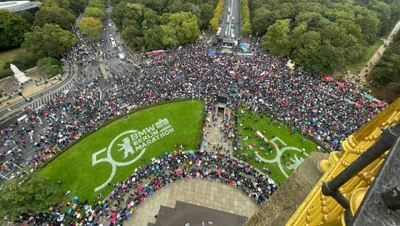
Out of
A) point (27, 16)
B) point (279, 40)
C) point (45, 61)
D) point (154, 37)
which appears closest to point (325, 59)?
point (279, 40)

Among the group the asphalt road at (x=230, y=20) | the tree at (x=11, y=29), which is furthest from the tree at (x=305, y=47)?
the tree at (x=11, y=29)

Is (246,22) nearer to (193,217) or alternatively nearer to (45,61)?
(45,61)

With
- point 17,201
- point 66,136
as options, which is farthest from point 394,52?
point 17,201

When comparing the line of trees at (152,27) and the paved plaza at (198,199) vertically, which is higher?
the line of trees at (152,27)

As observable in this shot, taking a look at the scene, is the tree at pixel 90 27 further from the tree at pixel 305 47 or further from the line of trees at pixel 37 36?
the tree at pixel 305 47

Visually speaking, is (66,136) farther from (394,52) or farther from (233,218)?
(394,52)

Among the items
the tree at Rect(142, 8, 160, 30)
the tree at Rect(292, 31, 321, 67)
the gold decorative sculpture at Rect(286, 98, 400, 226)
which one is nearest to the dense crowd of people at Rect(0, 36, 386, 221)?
the tree at Rect(292, 31, 321, 67)
